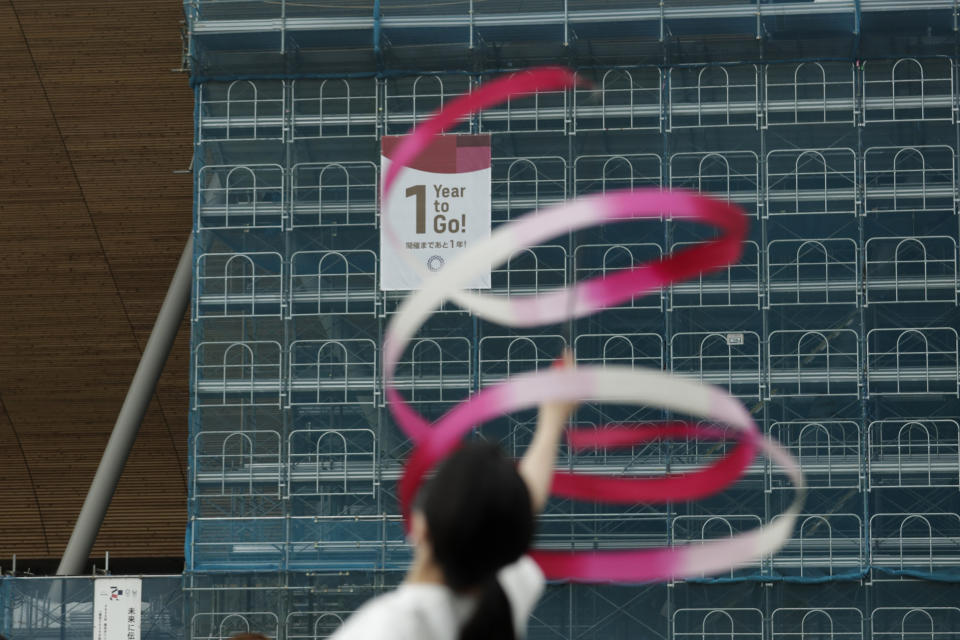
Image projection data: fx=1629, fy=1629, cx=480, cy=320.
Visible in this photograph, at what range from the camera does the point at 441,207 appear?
2514 centimetres

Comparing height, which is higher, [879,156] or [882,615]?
[879,156]

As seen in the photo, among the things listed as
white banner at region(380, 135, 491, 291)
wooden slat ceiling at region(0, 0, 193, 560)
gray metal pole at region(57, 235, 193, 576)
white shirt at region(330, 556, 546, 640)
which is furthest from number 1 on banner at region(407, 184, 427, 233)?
white shirt at region(330, 556, 546, 640)

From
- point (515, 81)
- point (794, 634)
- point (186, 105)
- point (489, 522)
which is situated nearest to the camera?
point (489, 522)

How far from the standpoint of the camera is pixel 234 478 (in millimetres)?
25344

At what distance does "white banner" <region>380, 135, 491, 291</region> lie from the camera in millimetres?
25047

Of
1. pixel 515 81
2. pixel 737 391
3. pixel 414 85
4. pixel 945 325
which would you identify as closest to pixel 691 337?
pixel 737 391

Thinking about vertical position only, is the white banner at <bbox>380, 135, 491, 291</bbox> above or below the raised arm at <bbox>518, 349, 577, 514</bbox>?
above

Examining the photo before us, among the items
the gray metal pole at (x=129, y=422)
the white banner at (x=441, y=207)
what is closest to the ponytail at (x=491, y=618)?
the white banner at (x=441, y=207)

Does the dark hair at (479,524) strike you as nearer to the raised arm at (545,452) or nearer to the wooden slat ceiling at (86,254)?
the raised arm at (545,452)

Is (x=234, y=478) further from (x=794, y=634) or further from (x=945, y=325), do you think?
(x=945, y=325)

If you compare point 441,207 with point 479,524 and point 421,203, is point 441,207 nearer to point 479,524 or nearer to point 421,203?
point 421,203

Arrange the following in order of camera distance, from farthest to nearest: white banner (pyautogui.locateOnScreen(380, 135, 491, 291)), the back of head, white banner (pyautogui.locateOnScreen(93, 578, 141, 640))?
white banner (pyautogui.locateOnScreen(380, 135, 491, 291))
white banner (pyautogui.locateOnScreen(93, 578, 141, 640))
the back of head

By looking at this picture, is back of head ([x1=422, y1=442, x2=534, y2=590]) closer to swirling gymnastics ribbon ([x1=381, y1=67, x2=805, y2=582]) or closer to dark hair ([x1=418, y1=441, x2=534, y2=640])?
dark hair ([x1=418, y1=441, x2=534, y2=640])

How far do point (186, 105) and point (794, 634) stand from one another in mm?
14908
